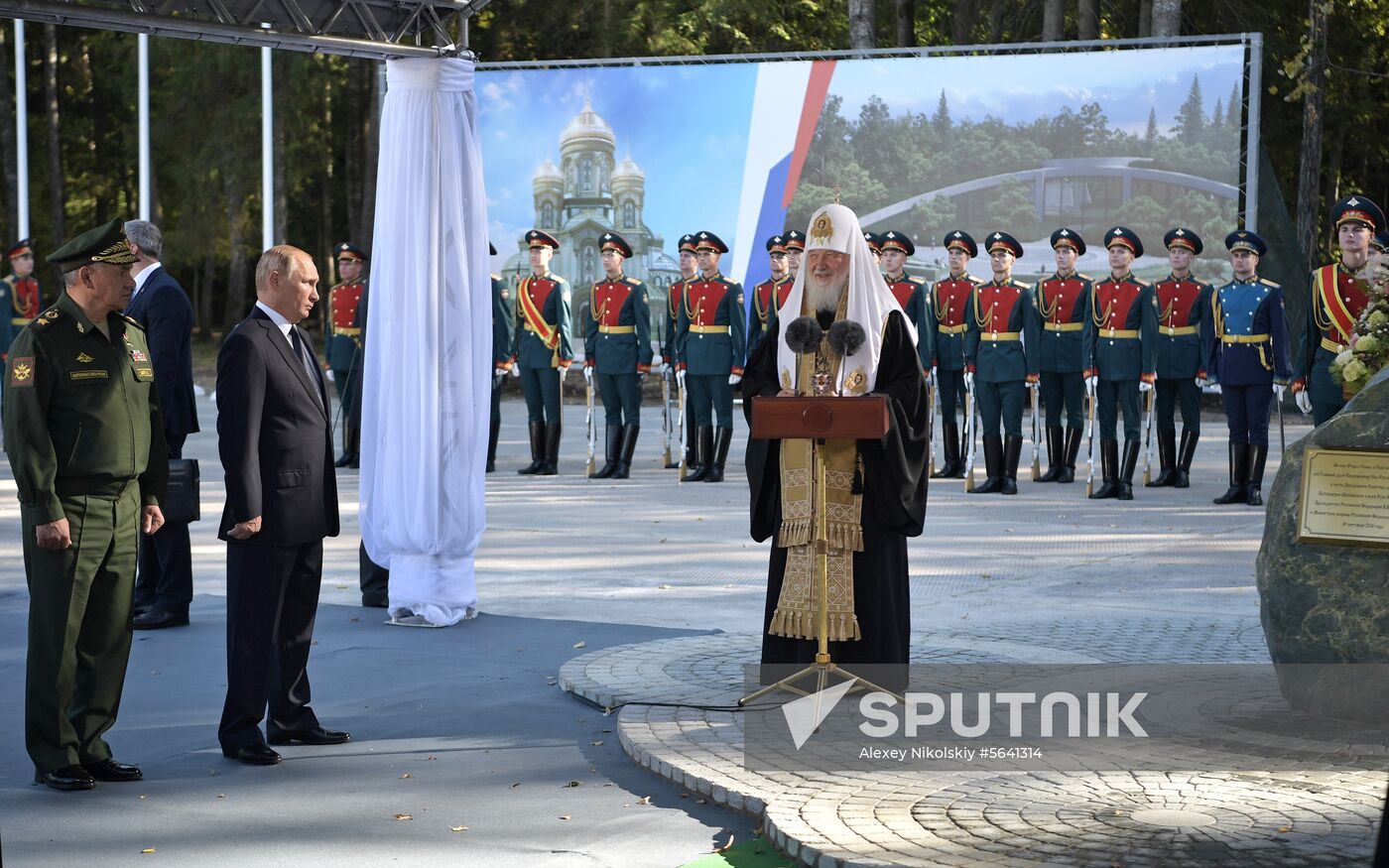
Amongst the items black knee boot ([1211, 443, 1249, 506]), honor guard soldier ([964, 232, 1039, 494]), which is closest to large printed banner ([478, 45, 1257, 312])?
honor guard soldier ([964, 232, 1039, 494])

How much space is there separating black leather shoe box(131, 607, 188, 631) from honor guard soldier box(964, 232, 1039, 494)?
338 inches

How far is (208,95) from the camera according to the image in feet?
134

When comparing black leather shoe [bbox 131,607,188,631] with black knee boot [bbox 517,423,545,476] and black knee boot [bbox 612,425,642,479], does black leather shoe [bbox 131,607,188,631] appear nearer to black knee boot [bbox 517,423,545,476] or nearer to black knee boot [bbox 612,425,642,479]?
black knee boot [bbox 612,425,642,479]

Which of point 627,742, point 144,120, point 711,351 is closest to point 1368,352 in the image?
point 627,742

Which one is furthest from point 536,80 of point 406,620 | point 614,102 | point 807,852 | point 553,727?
point 807,852

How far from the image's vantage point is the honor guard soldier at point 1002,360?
15.8 meters

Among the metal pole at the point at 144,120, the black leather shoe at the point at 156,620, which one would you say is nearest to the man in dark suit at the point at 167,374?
the black leather shoe at the point at 156,620

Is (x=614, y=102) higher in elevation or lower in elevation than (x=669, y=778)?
higher

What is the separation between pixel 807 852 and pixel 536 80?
20.8 meters

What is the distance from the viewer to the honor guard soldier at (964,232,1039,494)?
1584 centimetres

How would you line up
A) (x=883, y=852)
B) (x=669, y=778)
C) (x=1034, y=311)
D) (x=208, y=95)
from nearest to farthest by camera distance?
(x=883, y=852)
(x=669, y=778)
(x=1034, y=311)
(x=208, y=95)

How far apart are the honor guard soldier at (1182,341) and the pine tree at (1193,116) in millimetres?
6220

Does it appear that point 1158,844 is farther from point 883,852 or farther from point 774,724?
point 774,724

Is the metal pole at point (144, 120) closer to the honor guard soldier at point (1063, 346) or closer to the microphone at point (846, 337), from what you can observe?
the honor guard soldier at point (1063, 346)
